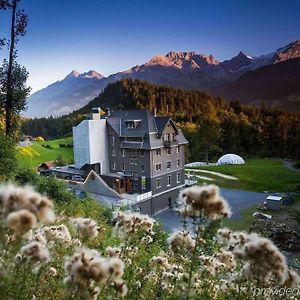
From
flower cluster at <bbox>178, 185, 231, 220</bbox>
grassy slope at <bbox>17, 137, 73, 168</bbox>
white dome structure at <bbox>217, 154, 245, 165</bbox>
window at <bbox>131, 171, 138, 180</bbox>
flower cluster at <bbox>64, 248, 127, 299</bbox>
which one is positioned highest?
flower cluster at <bbox>178, 185, 231, 220</bbox>

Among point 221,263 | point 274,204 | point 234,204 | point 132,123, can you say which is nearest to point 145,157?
point 132,123

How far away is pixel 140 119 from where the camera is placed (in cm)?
3409

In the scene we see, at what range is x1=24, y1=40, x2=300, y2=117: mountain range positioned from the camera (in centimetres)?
9444

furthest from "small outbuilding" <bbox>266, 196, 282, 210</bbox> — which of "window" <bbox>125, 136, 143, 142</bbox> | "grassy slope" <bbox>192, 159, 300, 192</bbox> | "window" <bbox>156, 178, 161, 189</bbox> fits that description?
"window" <bbox>125, 136, 143, 142</bbox>

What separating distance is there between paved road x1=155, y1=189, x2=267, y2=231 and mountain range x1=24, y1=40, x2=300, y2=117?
186 feet

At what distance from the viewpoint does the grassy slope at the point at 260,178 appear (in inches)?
1712

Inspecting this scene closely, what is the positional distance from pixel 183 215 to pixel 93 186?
103 ft

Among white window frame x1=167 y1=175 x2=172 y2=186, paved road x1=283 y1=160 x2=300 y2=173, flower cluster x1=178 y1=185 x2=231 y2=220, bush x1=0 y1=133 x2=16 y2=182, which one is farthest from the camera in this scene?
paved road x1=283 y1=160 x2=300 y2=173

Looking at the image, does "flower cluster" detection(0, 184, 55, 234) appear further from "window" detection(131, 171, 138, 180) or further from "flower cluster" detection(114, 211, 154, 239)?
"window" detection(131, 171, 138, 180)

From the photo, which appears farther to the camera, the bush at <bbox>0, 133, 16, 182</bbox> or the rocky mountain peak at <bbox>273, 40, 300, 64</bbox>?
the rocky mountain peak at <bbox>273, 40, 300, 64</bbox>

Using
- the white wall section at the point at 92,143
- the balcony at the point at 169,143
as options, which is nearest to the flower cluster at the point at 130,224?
the balcony at the point at 169,143

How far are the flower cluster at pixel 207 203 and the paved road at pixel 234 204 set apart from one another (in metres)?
24.0

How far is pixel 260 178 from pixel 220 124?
95.2 ft

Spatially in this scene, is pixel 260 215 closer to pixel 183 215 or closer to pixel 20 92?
pixel 20 92
